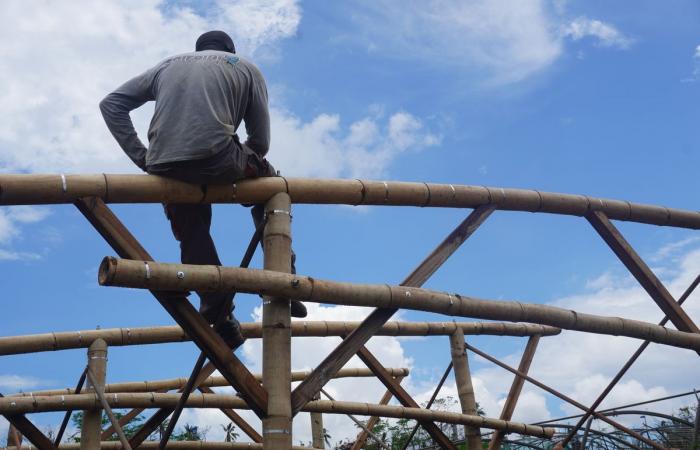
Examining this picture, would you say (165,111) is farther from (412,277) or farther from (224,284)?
(412,277)

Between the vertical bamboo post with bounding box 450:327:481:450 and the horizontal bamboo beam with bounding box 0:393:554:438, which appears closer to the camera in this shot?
the horizontal bamboo beam with bounding box 0:393:554:438

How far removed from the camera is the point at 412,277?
15.2 feet

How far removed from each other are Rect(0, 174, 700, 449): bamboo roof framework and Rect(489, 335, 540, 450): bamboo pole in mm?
1324

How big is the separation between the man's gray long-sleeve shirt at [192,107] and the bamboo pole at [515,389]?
186 inches

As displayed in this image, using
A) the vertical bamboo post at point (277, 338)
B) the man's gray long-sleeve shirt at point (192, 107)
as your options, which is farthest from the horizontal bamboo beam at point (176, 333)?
the man's gray long-sleeve shirt at point (192, 107)

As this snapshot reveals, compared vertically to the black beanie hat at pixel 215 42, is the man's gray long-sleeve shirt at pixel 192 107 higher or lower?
lower

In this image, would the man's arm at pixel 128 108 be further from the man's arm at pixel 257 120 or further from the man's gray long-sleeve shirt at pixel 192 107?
the man's arm at pixel 257 120

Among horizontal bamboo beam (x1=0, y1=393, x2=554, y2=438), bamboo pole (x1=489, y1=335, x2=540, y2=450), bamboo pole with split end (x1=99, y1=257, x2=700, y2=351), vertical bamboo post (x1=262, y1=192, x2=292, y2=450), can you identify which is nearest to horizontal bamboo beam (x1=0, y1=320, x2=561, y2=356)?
bamboo pole (x1=489, y1=335, x2=540, y2=450)

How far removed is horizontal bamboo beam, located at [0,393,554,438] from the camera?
19.5 ft

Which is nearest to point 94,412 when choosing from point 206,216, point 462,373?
point 206,216

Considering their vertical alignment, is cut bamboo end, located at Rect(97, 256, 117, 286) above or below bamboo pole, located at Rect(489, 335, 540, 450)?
below

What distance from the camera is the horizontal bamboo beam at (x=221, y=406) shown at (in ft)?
19.5

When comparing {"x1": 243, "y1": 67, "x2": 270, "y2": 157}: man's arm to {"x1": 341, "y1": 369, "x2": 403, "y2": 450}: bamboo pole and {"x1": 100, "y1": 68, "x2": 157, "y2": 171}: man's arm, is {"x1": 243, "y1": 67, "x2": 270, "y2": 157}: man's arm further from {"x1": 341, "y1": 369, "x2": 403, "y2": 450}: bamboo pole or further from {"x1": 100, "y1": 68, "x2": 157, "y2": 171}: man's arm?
{"x1": 341, "y1": 369, "x2": 403, "y2": 450}: bamboo pole

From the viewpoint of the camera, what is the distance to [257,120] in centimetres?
434
